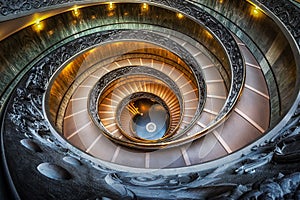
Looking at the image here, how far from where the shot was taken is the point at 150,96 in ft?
38.5

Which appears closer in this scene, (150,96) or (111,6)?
(111,6)

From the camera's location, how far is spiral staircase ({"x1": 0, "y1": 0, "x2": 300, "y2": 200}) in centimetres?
225

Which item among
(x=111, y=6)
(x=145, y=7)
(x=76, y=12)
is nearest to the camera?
(x=76, y=12)

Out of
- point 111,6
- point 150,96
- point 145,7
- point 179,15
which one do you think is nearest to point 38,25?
point 111,6

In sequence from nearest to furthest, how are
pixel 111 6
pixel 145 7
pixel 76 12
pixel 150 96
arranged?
pixel 76 12 → pixel 111 6 → pixel 145 7 → pixel 150 96

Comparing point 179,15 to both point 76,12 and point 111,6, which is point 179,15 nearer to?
point 111,6

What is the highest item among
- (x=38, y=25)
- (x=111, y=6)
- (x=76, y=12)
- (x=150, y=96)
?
(x=111, y=6)

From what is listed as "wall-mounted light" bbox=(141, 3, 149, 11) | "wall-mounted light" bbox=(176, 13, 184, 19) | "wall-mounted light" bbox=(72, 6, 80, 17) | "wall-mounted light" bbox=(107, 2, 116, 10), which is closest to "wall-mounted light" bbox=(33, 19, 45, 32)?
"wall-mounted light" bbox=(72, 6, 80, 17)

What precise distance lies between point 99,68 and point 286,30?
6.71m

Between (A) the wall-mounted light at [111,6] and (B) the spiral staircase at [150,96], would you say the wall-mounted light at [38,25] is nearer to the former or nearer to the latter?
(B) the spiral staircase at [150,96]

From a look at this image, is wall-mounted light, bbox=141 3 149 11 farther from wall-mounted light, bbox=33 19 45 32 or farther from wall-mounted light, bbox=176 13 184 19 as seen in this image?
wall-mounted light, bbox=33 19 45 32

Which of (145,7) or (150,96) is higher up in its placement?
(145,7)

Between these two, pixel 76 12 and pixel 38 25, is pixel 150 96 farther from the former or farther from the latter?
pixel 38 25

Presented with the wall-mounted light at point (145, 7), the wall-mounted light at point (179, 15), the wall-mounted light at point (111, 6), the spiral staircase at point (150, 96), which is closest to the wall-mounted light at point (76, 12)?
the spiral staircase at point (150, 96)
